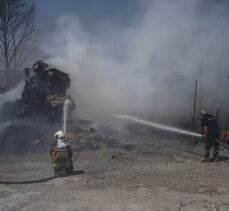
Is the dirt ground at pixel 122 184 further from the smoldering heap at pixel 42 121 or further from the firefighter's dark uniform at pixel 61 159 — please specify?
the smoldering heap at pixel 42 121

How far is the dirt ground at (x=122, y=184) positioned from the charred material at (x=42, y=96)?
3.56 m

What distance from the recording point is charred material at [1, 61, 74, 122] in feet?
56.1

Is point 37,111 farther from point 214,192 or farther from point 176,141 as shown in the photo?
point 214,192

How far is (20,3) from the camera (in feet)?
105

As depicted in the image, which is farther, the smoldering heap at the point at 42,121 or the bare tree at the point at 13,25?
the bare tree at the point at 13,25

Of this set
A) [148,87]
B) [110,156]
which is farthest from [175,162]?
[148,87]

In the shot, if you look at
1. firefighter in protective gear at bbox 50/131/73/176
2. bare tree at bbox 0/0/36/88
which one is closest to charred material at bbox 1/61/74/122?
firefighter in protective gear at bbox 50/131/73/176

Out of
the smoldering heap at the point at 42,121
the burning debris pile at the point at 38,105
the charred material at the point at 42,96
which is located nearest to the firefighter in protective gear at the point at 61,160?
the smoldering heap at the point at 42,121

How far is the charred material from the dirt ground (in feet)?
11.7

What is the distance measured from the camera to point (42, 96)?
17281 mm

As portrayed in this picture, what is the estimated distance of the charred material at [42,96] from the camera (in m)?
17.1

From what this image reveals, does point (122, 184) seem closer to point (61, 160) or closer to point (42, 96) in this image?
point (61, 160)

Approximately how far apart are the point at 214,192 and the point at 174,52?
13334 millimetres

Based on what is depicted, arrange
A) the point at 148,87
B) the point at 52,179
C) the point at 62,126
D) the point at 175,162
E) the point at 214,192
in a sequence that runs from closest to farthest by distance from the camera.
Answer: the point at 214,192, the point at 52,179, the point at 175,162, the point at 62,126, the point at 148,87
